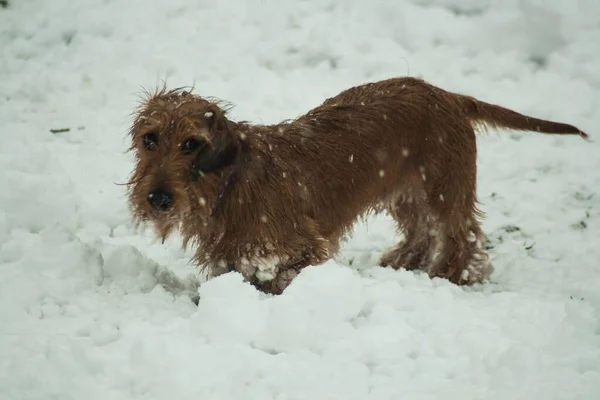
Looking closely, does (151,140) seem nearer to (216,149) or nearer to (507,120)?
(216,149)

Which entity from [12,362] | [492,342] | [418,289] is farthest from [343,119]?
[12,362]

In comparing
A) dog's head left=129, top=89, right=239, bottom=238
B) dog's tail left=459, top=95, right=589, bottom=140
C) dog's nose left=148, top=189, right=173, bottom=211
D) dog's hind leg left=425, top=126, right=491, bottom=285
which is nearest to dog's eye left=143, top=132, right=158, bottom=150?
dog's head left=129, top=89, right=239, bottom=238

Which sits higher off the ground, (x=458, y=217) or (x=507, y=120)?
(x=507, y=120)

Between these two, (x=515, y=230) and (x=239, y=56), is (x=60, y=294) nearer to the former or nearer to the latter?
(x=515, y=230)

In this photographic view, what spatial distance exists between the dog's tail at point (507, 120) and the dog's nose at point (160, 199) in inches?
77.7

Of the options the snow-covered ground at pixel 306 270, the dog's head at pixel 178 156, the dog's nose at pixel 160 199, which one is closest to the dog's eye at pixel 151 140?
the dog's head at pixel 178 156

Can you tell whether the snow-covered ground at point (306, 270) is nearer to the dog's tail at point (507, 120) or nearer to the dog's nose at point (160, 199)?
the dog's nose at point (160, 199)

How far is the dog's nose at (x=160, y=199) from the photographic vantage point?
125 inches

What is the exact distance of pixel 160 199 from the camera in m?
3.17

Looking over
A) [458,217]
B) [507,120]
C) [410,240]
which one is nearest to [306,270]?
[458,217]

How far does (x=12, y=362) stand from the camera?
97.3 inches

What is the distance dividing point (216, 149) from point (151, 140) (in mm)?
323

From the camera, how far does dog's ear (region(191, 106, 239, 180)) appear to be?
3.27 meters

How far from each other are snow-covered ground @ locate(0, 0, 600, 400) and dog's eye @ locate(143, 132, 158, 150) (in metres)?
0.65
